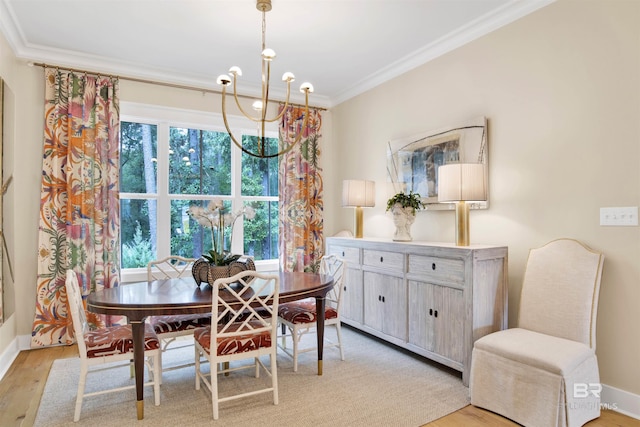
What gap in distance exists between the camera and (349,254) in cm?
403

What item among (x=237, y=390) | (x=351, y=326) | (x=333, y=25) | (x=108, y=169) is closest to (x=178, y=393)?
(x=237, y=390)

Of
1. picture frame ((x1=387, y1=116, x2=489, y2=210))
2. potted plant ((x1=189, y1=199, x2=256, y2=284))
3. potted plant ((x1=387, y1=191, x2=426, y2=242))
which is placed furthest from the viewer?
potted plant ((x1=387, y1=191, x2=426, y2=242))

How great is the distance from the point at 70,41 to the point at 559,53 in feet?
13.1

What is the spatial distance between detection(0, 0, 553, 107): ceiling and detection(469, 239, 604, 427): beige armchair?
1.86 metres

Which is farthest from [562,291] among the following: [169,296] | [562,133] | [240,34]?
[240,34]

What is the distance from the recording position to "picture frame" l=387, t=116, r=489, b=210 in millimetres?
3203

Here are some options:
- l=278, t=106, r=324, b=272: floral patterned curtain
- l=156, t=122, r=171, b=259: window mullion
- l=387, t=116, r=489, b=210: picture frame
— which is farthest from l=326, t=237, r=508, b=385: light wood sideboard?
l=156, t=122, r=171, b=259: window mullion

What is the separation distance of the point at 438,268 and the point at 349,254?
1213 mm

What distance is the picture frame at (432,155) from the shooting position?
126 inches

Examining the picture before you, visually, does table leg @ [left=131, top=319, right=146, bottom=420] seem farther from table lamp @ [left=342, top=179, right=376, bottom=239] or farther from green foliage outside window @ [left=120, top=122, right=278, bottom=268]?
table lamp @ [left=342, top=179, right=376, bottom=239]

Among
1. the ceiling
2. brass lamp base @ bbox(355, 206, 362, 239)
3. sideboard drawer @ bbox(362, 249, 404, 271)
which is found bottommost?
sideboard drawer @ bbox(362, 249, 404, 271)

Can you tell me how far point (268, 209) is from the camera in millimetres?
4879

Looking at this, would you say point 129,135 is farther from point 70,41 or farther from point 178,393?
point 178,393

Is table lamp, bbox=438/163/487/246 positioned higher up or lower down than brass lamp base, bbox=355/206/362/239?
higher up
